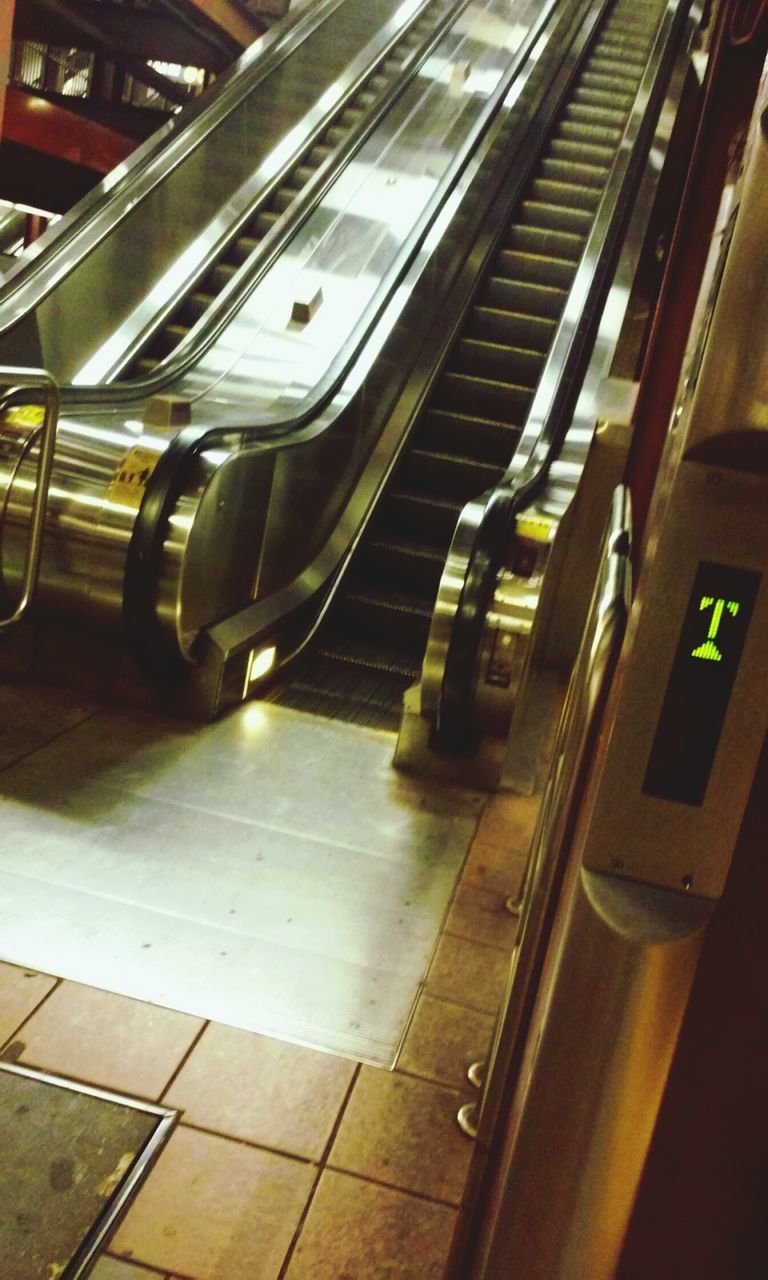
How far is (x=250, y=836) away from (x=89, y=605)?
4.29ft

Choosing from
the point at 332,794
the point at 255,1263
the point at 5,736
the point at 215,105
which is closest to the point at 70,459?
the point at 5,736

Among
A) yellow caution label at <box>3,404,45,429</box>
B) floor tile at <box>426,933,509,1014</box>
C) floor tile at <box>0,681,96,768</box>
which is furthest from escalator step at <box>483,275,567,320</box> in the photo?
floor tile at <box>426,933,509,1014</box>

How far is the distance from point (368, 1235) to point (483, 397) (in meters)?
5.42

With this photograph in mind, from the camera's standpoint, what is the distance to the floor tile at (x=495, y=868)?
10.3 ft

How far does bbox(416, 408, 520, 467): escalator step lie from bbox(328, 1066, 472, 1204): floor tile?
14.7 feet

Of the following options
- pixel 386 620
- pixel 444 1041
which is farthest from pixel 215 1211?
pixel 386 620

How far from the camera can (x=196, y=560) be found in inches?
157

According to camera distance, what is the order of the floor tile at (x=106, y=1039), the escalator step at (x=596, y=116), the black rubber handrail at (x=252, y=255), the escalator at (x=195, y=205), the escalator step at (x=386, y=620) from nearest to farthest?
the floor tile at (x=106, y=1039) → the black rubber handrail at (x=252, y=255) → the escalator step at (x=386, y=620) → the escalator at (x=195, y=205) → the escalator step at (x=596, y=116)

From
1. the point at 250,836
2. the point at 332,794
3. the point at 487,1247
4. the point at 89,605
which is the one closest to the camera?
the point at 487,1247

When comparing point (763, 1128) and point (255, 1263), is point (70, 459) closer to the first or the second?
point (255, 1263)

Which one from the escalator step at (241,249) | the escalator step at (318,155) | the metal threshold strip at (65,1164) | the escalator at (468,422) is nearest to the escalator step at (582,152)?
the escalator at (468,422)

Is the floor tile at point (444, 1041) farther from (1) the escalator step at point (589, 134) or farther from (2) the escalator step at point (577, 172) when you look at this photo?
(1) the escalator step at point (589, 134)

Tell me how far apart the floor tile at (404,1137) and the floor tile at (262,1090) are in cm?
5

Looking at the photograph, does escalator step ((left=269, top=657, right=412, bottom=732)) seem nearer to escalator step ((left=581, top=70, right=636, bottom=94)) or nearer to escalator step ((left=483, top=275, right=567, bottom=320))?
escalator step ((left=483, top=275, right=567, bottom=320))
